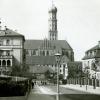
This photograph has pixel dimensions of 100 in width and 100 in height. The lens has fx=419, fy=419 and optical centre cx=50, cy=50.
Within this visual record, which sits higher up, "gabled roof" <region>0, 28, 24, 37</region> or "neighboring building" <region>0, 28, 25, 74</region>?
"gabled roof" <region>0, 28, 24, 37</region>

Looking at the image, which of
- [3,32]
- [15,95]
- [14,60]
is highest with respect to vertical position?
[3,32]

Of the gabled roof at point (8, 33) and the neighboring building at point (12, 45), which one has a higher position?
the gabled roof at point (8, 33)

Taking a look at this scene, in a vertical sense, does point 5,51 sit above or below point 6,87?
above

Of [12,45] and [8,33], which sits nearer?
[12,45]

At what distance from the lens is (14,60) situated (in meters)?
146

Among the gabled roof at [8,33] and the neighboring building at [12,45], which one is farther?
the gabled roof at [8,33]

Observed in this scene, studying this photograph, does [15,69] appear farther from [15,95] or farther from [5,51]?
[15,95]

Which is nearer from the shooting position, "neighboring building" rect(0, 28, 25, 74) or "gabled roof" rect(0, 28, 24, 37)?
"neighboring building" rect(0, 28, 25, 74)

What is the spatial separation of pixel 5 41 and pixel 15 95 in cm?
10399

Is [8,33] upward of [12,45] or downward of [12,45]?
upward

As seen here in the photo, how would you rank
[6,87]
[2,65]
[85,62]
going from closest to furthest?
[6,87] < [2,65] < [85,62]

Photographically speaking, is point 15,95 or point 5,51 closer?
point 15,95

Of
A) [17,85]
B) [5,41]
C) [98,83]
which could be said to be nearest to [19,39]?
[5,41]

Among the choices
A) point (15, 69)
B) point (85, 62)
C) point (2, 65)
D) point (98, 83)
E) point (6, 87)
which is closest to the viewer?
point (6, 87)
